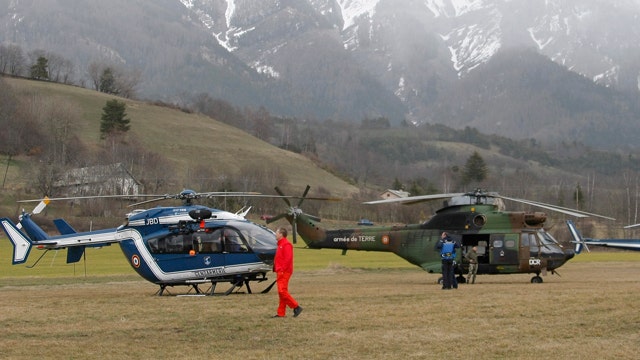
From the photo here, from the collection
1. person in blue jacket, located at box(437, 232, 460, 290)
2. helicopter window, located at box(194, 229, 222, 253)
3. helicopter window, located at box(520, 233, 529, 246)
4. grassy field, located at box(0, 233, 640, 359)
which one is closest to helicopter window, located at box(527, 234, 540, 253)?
helicopter window, located at box(520, 233, 529, 246)

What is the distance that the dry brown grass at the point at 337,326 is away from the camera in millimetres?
16250

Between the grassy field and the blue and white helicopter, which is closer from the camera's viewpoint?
the grassy field

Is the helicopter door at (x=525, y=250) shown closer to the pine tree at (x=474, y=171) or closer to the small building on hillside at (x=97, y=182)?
the small building on hillside at (x=97, y=182)

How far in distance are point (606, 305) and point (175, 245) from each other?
12.0m

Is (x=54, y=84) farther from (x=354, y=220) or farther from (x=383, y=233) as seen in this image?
(x=383, y=233)

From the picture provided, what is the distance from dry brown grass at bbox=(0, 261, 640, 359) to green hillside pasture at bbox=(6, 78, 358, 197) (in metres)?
108

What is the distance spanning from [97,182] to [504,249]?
8452 centimetres

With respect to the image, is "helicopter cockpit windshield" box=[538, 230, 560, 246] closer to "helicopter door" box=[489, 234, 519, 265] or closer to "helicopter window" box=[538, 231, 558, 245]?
"helicopter window" box=[538, 231, 558, 245]

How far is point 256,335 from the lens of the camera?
701 inches

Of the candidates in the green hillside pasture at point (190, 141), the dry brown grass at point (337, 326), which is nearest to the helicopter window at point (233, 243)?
the dry brown grass at point (337, 326)

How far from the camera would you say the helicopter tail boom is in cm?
2823

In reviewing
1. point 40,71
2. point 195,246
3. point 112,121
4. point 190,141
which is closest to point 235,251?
point 195,246

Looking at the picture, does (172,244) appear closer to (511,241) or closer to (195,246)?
(195,246)

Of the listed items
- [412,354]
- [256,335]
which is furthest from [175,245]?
[412,354]
